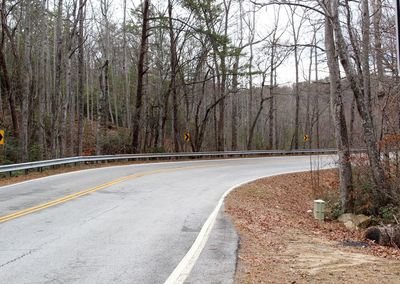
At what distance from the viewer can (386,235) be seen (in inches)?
411

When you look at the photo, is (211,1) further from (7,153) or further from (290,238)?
(290,238)

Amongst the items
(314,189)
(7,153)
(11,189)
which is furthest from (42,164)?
(314,189)

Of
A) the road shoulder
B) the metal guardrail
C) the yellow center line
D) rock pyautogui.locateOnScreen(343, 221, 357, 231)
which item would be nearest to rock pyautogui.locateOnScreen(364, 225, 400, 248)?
rock pyautogui.locateOnScreen(343, 221, 357, 231)

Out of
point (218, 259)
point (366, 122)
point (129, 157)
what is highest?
point (366, 122)

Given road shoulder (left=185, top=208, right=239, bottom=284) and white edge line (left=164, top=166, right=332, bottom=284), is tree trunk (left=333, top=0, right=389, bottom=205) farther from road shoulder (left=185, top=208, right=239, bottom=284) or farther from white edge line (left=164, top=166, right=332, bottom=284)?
road shoulder (left=185, top=208, right=239, bottom=284)

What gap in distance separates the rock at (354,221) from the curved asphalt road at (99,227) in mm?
4185

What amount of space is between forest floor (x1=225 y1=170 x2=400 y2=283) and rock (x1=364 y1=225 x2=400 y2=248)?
1.05 ft

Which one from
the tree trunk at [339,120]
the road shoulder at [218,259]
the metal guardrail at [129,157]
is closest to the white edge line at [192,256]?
the road shoulder at [218,259]

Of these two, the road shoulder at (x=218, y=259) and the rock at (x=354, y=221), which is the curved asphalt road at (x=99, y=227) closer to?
the road shoulder at (x=218, y=259)

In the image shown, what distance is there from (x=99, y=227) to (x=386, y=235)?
6962 millimetres

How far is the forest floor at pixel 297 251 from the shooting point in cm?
629

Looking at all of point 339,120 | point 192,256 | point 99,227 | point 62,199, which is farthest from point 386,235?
point 62,199

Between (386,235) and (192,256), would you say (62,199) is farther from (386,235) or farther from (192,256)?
(386,235)

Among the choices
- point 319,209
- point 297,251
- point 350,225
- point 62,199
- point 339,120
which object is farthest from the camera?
point 319,209
